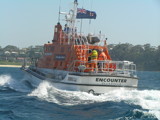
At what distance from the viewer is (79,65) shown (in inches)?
798

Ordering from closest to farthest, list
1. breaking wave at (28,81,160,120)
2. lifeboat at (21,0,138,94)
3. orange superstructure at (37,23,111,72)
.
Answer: breaking wave at (28,81,160,120) < lifeboat at (21,0,138,94) < orange superstructure at (37,23,111,72)

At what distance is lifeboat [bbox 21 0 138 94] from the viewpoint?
19.0m

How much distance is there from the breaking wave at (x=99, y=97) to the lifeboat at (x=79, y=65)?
479 millimetres

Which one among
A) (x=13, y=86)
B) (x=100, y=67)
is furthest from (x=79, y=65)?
(x=13, y=86)

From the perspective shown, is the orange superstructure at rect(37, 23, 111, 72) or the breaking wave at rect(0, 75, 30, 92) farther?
the breaking wave at rect(0, 75, 30, 92)

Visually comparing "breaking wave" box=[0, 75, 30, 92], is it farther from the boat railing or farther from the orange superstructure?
the boat railing

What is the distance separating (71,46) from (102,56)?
6.32 ft

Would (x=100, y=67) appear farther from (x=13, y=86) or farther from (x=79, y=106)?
(x=13, y=86)

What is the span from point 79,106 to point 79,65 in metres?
4.52

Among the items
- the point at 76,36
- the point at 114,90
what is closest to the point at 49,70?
the point at 76,36

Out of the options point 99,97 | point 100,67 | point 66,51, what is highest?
point 66,51

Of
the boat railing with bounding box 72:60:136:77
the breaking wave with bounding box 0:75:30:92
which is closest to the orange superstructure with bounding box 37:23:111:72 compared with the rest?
the boat railing with bounding box 72:60:136:77

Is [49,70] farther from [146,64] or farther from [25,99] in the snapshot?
[146,64]

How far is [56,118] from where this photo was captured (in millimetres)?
13633
